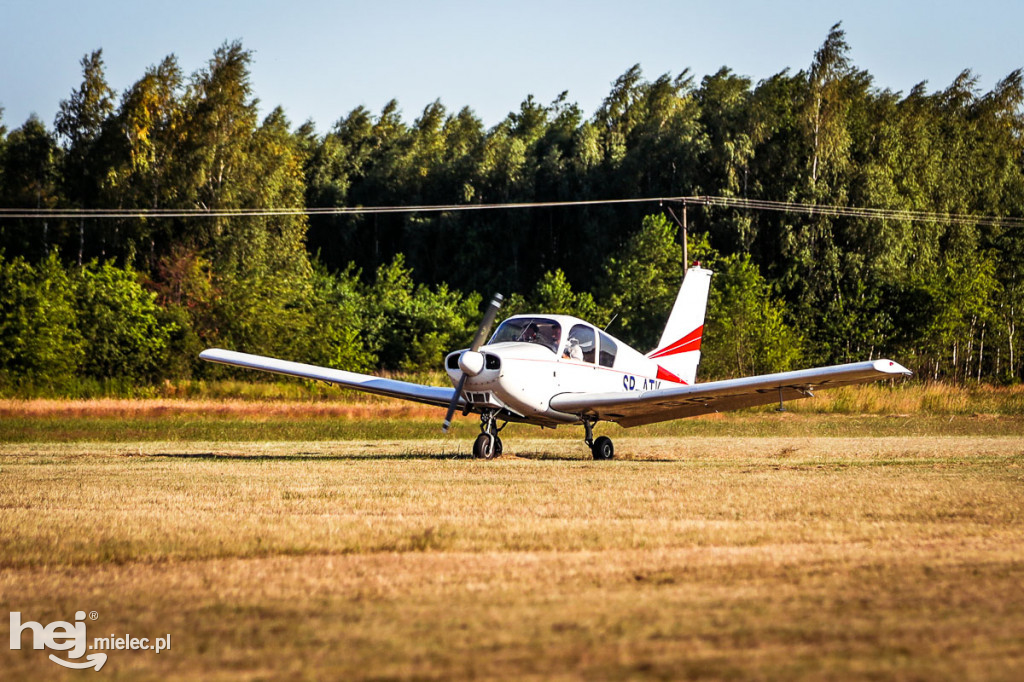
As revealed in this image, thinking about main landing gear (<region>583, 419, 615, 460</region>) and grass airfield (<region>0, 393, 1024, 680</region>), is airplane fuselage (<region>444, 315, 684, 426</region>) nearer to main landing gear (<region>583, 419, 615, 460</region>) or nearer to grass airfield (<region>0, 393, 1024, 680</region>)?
main landing gear (<region>583, 419, 615, 460</region>)

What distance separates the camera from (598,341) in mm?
16562

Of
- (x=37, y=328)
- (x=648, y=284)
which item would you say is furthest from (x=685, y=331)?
(x=648, y=284)

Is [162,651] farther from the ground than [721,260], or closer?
closer

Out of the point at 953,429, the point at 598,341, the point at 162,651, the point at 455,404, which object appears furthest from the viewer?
the point at 953,429

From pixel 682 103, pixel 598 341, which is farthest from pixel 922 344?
pixel 598 341

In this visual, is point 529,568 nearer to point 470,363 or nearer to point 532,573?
point 532,573

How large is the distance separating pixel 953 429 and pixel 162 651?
21.2 m

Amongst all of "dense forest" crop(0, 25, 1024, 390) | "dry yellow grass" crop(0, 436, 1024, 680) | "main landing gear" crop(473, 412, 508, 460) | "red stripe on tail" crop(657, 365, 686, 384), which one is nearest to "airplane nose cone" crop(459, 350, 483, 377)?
"main landing gear" crop(473, 412, 508, 460)

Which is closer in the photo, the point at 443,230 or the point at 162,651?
the point at 162,651

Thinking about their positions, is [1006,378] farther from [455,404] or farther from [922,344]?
[455,404]

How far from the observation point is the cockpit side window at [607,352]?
1664 cm

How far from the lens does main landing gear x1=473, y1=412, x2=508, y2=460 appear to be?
50.5 feet

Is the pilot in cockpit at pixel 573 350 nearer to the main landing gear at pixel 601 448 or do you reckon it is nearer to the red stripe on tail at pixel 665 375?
the main landing gear at pixel 601 448

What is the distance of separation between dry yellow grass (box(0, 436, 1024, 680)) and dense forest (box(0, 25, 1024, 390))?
28168mm
